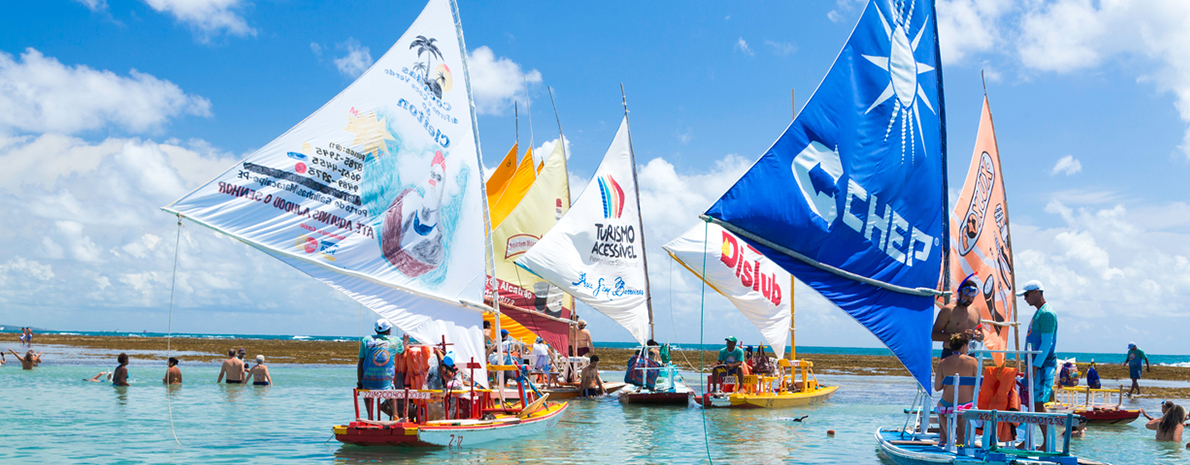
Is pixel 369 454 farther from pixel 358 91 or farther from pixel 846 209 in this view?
pixel 846 209

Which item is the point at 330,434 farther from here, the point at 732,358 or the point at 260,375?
the point at 260,375

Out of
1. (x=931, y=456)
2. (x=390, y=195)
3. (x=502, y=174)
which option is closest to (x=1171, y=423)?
(x=931, y=456)

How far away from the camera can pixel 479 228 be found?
14.5 meters

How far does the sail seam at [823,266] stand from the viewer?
8.12m

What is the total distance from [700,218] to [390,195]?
6550 mm

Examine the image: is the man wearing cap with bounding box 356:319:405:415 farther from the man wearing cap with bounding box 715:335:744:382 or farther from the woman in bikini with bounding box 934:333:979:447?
the man wearing cap with bounding box 715:335:744:382

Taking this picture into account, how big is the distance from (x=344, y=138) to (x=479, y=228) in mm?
2831

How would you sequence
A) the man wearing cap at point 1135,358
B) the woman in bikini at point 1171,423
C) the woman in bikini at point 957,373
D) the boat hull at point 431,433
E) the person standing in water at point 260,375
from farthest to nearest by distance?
the man wearing cap at point 1135,358, the person standing in water at point 260,375, the woman in bikini at point 1171,423, the boat hull at point 431,433, the woman in bikini at point 957,373

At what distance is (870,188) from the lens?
8.93 metres

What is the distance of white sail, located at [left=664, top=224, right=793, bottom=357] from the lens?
23.0 m

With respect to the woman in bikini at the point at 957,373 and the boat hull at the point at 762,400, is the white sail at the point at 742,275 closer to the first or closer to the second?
the boat hull at the point at 762,400

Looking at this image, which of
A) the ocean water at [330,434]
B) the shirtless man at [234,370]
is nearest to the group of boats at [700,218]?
the ocean water at [330,434]

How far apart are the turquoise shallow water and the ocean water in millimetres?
25

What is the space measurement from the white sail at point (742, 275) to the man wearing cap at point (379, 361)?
10.9 metres
